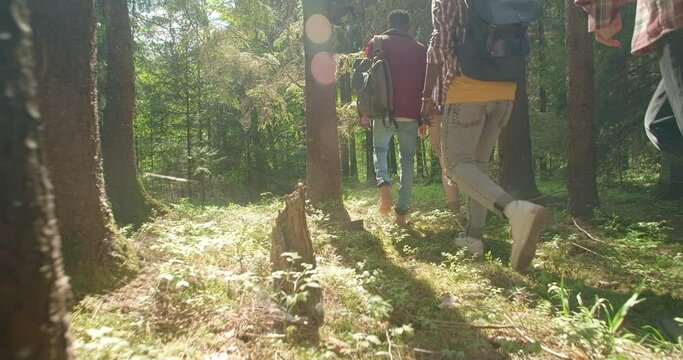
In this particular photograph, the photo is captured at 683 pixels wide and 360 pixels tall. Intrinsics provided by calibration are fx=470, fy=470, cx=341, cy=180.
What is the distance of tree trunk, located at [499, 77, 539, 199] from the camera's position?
334 inches

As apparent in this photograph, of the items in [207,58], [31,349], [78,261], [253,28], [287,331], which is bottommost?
[287,331]

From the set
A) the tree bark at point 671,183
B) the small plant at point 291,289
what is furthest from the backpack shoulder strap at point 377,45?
the tree bark at point 671,183

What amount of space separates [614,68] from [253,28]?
8.77m

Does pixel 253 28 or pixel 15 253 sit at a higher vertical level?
pixel 253 28

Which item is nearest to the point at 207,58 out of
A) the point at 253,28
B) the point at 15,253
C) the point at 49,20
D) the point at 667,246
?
the point at 253,28

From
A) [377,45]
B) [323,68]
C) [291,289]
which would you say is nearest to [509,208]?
[291,289]

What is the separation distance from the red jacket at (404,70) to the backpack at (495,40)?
1.50m

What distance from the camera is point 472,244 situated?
4.21 meters

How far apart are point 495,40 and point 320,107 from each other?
2851mm

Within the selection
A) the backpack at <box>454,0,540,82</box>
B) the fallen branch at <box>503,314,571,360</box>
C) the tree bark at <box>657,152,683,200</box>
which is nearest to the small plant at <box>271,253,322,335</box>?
the fallen branch at <box>503,314,571,360</box>

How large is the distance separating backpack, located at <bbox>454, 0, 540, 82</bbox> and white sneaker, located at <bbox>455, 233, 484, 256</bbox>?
1429mm

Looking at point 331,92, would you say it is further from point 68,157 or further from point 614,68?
point 614,68

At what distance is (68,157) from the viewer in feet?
9.34

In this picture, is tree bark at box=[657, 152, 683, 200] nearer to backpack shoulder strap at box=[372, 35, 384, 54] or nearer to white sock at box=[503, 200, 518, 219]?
backpack shoulder strap at box=[372, 35, 384, 54]
